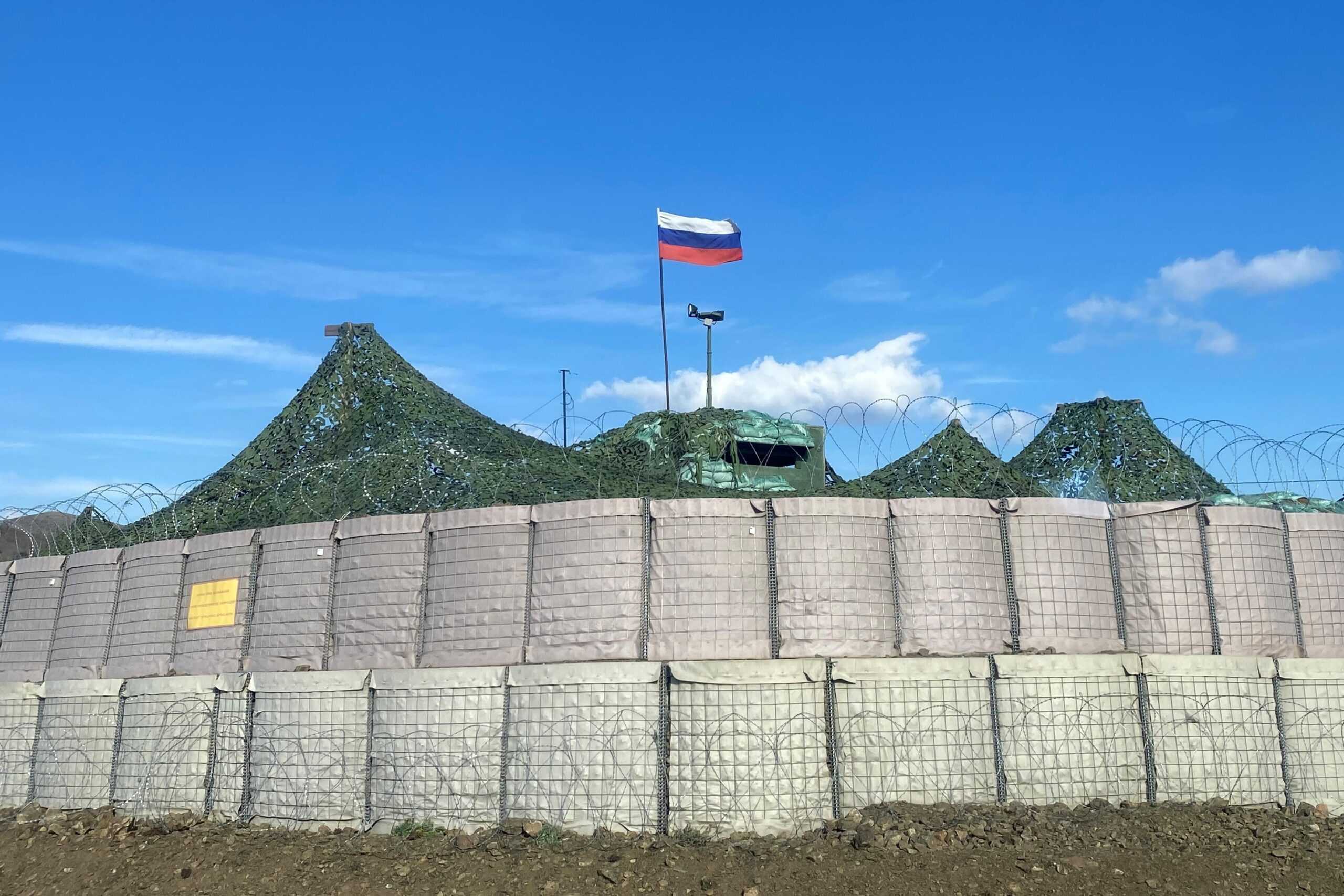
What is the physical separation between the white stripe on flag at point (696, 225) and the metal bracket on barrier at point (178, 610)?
11.5m

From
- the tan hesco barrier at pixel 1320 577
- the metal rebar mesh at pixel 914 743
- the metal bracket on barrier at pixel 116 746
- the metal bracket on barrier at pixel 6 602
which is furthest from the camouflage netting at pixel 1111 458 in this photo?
the metal bracket on barrier at pixel 6 602

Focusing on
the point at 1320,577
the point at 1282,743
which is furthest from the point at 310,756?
the point at 1320,577

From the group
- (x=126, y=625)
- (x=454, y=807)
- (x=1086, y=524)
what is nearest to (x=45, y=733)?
(x=126, y=625)

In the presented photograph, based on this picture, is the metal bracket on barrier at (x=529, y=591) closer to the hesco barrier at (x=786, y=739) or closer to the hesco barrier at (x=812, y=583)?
the hesco barrier at (x=812, y=583)

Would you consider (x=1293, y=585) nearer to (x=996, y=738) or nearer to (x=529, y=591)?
(x=996, y=738)

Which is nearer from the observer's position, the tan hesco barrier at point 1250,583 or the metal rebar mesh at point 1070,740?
the metal rebar mesh at point 1070,740

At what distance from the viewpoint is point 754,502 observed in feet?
39.8

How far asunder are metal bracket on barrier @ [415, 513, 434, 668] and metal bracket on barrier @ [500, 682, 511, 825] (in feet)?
4.34

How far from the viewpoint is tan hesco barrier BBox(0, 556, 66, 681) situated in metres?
15.7

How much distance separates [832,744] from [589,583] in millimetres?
3085

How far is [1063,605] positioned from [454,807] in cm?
692

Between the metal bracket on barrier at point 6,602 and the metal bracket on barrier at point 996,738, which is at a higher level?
the metal bracket on barrier at point 6,602

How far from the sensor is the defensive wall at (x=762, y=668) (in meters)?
11.3

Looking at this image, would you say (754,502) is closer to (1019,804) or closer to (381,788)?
(1019,804)
